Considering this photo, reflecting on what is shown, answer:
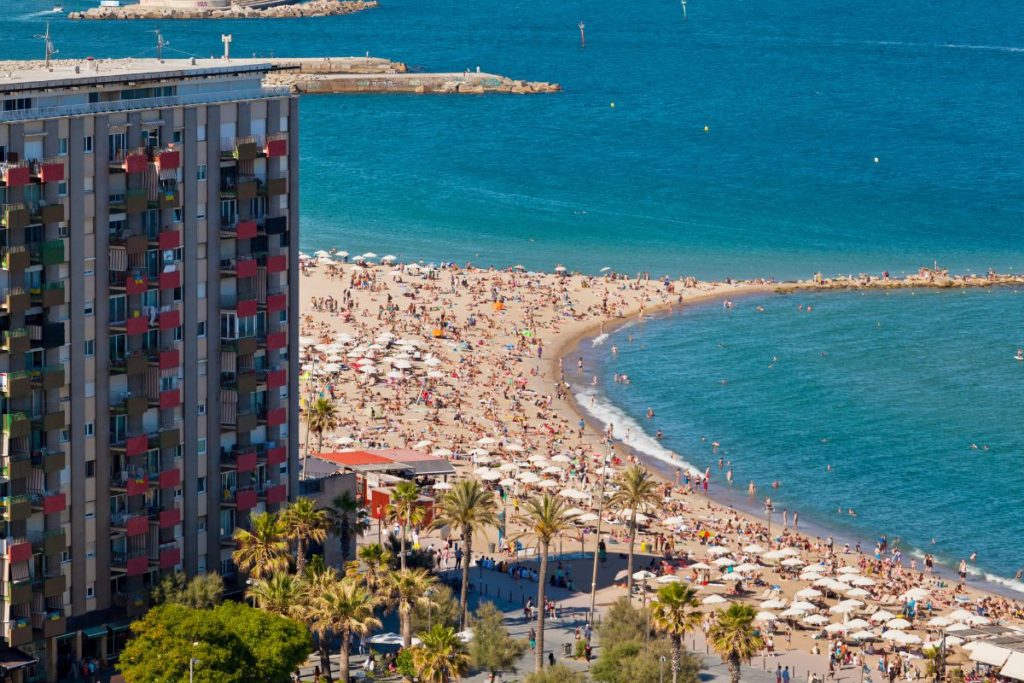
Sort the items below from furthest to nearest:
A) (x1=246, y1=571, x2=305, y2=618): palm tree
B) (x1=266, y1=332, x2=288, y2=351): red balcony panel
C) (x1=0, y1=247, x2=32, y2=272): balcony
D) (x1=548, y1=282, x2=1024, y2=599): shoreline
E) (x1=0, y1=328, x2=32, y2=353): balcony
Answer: (x1=548, y1=282, x2=1024, y2=599): shoreline → (x1=266, y1=332, x2=288, y2=351): red balcony panel → (x1=246, y1=571, x2=305, y2=618): palm tree → (x1=0, y1=328, x2=32, y2=353): balcony → (x1=0, y1=247, x2=32, y2=272): balcony

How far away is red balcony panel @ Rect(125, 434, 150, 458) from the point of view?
8369cm

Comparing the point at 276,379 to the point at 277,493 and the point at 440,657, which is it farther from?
the point at 440,657

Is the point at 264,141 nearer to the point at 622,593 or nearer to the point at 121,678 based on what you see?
the point at 121,678

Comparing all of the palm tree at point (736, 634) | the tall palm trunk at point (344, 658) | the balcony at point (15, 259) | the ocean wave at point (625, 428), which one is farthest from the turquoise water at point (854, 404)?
the balcony at point (15, 259)

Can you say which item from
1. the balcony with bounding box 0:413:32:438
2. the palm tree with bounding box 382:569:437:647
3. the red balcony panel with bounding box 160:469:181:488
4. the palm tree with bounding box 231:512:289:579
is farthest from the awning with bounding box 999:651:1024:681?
the balcony with bounding box 0:413:32:438

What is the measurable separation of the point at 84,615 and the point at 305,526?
999 centimetres

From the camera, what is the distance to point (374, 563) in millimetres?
87625

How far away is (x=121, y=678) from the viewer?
265 ft

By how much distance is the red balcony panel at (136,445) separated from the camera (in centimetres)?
8369

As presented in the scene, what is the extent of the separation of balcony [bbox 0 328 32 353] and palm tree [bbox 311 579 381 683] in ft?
49.4

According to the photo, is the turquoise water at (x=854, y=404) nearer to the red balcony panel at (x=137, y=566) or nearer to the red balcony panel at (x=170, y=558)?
the red balcony panel at (x=170, y=558)

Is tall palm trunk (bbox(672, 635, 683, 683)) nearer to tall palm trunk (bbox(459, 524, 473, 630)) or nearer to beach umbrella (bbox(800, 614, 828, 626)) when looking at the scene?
tall palm trunk (bbox(459, 524, 473, 630))

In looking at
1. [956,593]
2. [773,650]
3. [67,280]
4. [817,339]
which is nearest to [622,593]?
[773,650]

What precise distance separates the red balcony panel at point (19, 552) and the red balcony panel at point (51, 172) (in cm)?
1374
